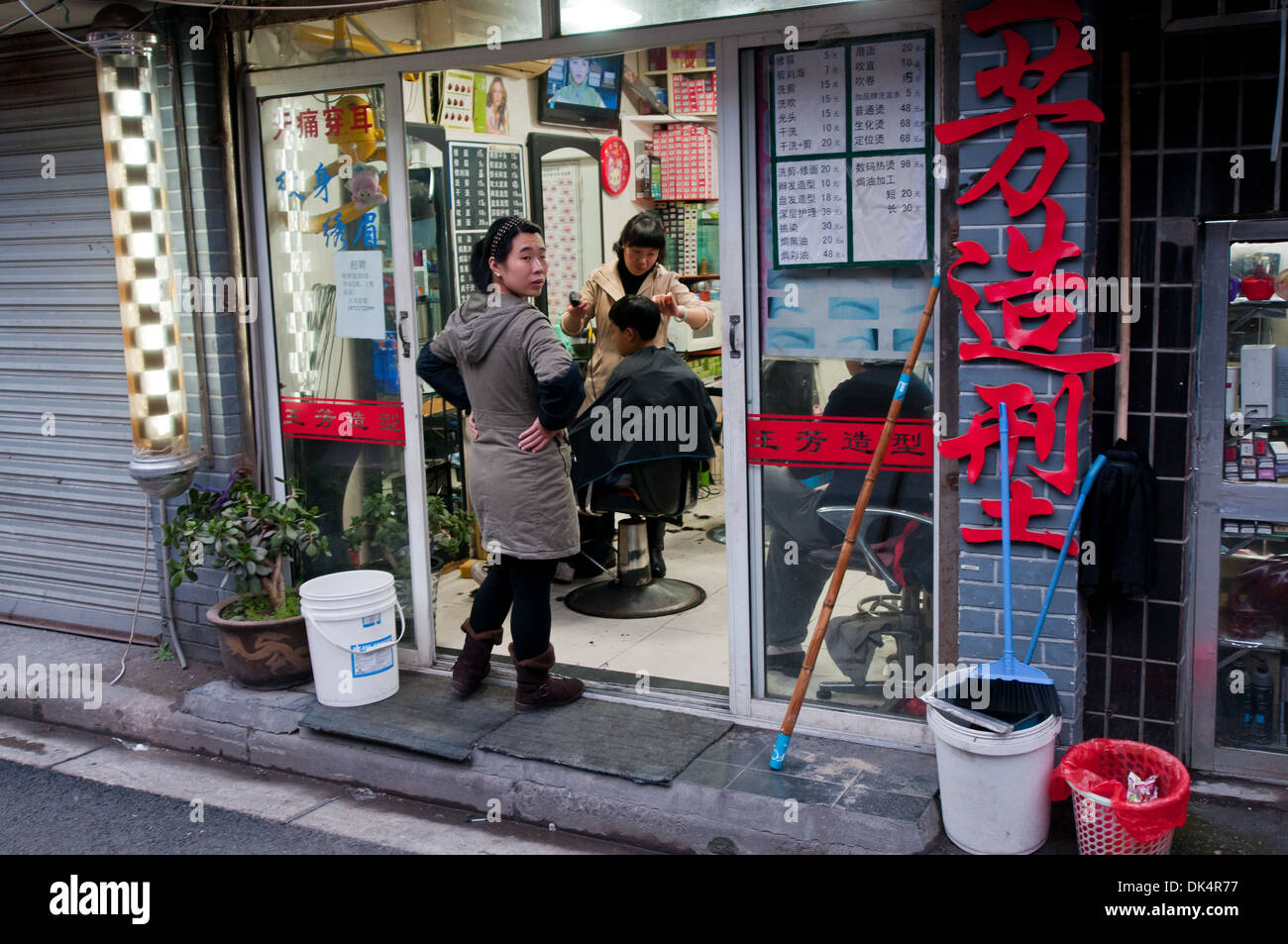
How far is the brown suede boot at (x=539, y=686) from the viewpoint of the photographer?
16.2ft

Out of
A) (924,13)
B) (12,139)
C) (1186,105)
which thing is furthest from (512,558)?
(12,139)

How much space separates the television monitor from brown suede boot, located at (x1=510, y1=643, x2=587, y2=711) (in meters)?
3.93

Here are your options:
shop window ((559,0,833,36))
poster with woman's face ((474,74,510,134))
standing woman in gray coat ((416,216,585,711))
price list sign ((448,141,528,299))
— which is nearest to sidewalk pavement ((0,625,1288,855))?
standing woman in gray coat ((416,216,585,711))

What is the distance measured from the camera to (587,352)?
7.48 metres

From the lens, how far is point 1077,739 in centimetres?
428

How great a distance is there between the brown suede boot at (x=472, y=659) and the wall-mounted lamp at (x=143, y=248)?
1529 millimetres

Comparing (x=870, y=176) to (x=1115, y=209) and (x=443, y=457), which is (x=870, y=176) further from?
(x=443, y=457)

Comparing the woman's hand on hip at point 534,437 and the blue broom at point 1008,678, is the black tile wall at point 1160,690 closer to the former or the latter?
the blue broom at point 1008,678

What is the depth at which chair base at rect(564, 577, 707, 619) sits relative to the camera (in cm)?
635

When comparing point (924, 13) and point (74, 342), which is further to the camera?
point (74, 342)

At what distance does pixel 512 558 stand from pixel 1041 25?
2655 millimetres

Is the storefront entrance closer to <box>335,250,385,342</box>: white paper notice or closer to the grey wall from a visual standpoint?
<box>335,250,385,342</box>: white paper notice

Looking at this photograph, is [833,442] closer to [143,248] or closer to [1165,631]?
[1165,631]

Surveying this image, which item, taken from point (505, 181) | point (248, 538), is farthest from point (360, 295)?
point (505, 181)
